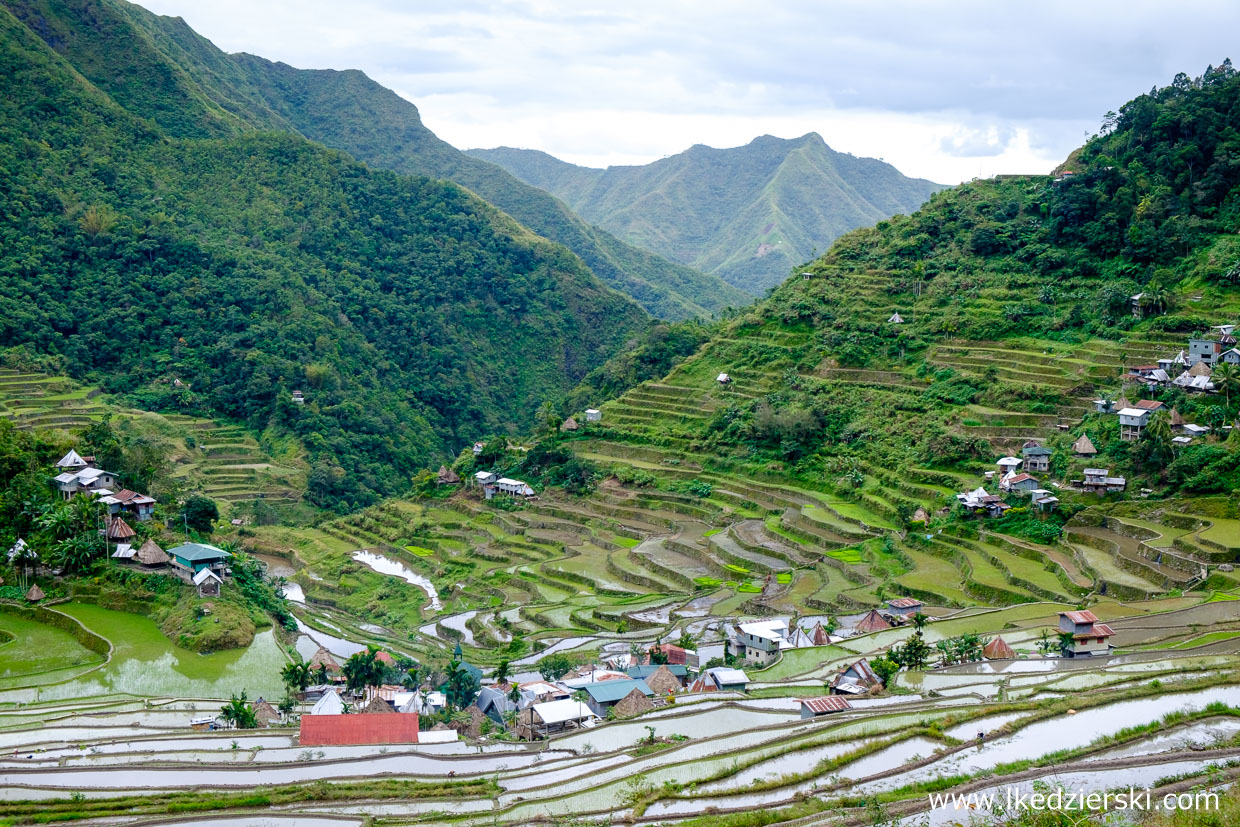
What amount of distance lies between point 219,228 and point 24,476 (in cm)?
3195

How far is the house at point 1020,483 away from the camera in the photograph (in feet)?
83.3

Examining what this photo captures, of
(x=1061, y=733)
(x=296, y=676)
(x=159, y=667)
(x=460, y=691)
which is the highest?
(x=1061, y=733)

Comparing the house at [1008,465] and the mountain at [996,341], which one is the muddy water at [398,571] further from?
the house at [1008,465]

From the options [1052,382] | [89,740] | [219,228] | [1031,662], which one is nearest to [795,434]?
[1052,382]

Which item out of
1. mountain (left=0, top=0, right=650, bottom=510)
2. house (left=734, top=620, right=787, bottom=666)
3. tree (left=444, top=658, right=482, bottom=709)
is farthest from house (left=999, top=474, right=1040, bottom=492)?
mountain (left=0, top=0, right=650, bottom=510)

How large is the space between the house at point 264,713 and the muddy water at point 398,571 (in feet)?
36.9

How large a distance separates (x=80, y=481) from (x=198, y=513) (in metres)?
3.25

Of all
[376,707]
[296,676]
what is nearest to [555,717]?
[376,707]

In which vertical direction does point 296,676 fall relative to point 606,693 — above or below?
below

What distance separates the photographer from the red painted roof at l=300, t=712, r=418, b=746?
1423cm

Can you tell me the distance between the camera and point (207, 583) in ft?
76.3

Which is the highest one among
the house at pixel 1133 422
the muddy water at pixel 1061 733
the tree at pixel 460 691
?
the house at pixel 1133 422

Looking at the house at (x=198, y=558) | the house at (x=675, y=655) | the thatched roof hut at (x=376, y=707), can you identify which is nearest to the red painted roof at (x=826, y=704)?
the house at (x=675, y=655)

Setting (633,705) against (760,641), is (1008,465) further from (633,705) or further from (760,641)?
(633,705)
